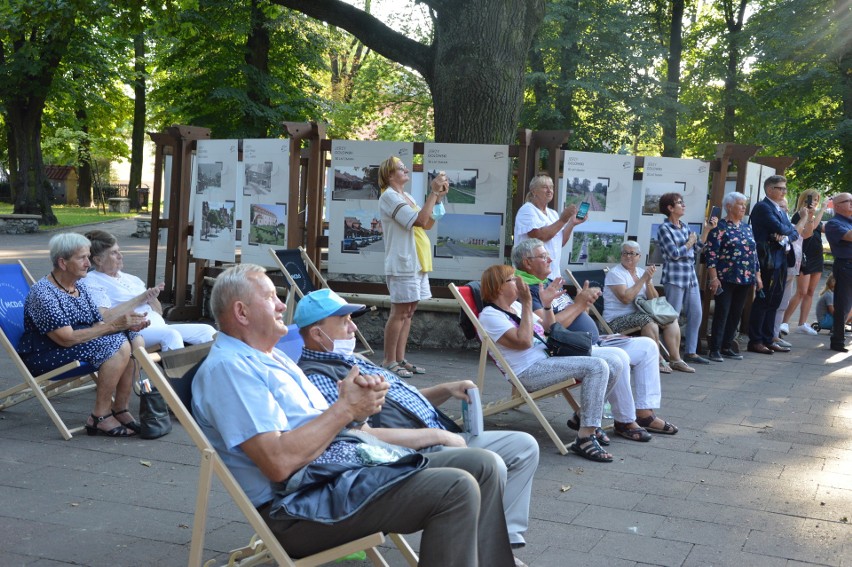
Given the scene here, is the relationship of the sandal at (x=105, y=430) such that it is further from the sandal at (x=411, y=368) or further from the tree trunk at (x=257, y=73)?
the tree trunk at (x=257, y=73)

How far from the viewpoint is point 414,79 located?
27.9m

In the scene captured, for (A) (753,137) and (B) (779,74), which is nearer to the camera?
(B) (779,74)

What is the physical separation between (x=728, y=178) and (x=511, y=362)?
6.09 m

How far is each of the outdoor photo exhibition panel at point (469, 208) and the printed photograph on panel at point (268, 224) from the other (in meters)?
1.73

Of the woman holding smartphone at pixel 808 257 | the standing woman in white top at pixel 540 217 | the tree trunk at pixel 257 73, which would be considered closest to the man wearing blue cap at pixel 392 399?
the standing woman in white top at pixel 540 217

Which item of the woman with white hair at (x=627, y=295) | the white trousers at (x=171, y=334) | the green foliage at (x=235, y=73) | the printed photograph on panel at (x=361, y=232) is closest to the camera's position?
the white trousers at (x=171, y=334)

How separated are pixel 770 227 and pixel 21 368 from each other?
26.6 ft

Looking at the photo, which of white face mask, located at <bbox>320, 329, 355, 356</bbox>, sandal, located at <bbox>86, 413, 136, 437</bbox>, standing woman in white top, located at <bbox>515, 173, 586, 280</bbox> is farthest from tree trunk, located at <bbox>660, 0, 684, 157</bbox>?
white face mask, located at <bbox>320, 329, 355, 356</bbox>

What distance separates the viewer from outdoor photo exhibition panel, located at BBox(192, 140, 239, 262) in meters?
10.6

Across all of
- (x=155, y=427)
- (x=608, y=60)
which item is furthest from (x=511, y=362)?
(x=608, y=60)

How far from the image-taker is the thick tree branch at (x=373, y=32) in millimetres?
10922

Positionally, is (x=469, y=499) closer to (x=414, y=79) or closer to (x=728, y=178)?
(x=728, y=178)

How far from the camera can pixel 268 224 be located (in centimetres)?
1027

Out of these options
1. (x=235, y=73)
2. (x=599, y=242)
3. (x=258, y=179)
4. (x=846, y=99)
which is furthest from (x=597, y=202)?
(x=846, y=99)
